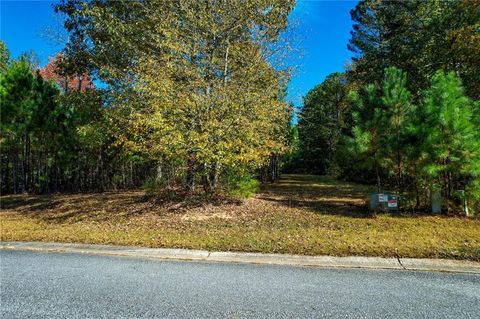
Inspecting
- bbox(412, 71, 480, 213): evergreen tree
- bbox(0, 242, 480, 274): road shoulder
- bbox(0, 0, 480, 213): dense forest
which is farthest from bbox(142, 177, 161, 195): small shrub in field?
bbox(412, 71, 480, 213): evergreen tree

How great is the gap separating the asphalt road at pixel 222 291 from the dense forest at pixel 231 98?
11.9ft

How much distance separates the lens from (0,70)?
57.9ft

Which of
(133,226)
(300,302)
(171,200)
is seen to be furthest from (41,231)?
(300,302)

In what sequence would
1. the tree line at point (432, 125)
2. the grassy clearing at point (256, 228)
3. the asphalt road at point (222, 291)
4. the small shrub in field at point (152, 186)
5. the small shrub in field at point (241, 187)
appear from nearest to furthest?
the asphalt road at point (222, 291) → the grassy clearing at point (256, 228) → the tree line at point (432, 125) → the small shrub in field at point (241, 187) → the small shrub in field at point (152, 186)

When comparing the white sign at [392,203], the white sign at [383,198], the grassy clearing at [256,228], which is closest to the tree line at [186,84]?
the grassy clearing at [256,228]

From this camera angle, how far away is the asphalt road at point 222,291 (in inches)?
120

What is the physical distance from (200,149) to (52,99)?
29.6ft

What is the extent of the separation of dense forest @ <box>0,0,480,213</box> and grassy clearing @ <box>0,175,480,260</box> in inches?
40.7

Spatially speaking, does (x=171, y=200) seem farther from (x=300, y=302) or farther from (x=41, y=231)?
(x=300, y=302)

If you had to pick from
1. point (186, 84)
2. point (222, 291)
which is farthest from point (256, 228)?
point (186, 84)

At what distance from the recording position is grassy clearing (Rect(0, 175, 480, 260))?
16.8 ft

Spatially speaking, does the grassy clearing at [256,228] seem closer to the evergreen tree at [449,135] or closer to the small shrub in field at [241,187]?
the small shrub in field at [241,187]

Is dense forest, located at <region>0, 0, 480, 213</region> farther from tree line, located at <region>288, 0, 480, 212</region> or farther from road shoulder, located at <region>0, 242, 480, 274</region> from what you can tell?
road shoulder, located at <region>0, 242, 480, 274</region>

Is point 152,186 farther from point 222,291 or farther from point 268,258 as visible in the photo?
point 222,291
